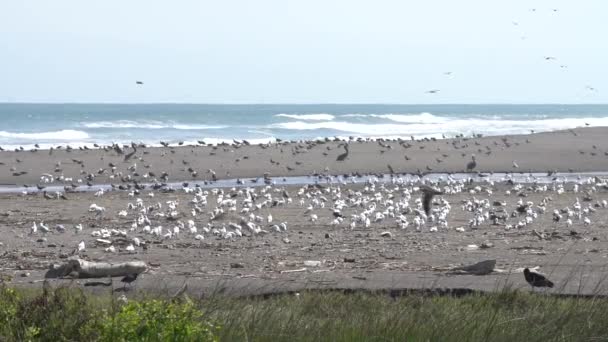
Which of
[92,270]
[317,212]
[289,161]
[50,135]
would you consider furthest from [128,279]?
[50,135]

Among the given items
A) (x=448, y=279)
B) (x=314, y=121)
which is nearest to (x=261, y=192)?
(x=448, y=279)

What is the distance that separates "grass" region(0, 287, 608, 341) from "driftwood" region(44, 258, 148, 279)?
2.17m

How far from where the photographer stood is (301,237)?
54.7ft

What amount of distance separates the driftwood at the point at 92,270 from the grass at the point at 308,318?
2.17m

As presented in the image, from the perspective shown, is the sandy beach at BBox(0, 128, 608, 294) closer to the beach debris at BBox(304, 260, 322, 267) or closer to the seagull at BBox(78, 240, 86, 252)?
the beach debris at BBox(304, 260, 322, 267)

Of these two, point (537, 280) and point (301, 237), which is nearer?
point (537, 280)

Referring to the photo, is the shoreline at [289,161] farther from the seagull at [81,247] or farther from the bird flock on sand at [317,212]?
the seagull at [81,247]

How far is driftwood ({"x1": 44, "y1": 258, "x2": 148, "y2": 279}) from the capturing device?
12.1 meters

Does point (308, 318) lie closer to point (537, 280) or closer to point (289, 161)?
point (537, 280)

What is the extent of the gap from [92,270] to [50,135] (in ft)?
165

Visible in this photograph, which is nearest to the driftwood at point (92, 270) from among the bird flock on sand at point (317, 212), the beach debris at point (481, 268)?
the bird flock on sand at point (317, 212)

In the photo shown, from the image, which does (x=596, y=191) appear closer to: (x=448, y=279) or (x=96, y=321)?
(x=448, y=279)

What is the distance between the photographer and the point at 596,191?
1017 inches

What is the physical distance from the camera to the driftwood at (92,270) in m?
12.1
